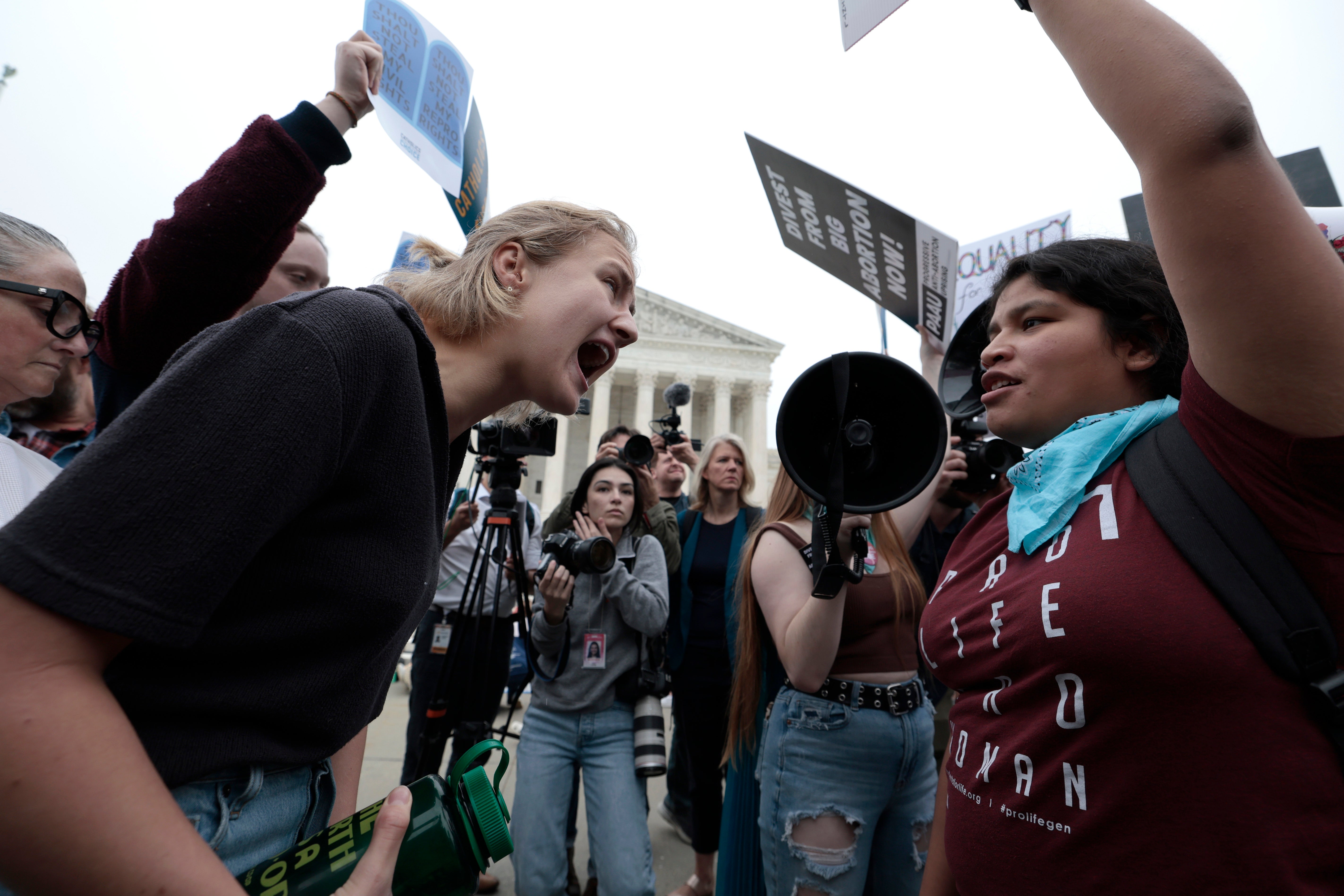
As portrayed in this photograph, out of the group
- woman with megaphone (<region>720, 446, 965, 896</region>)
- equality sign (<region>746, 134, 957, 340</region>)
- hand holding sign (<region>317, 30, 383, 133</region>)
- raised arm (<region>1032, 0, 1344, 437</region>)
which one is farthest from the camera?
equality sign (<region>746, 134, 957, 340</region>)

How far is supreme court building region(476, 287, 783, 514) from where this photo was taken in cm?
3203

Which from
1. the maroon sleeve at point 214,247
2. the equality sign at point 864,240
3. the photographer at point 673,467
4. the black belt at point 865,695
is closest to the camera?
the maroon sleeve at point 214,247

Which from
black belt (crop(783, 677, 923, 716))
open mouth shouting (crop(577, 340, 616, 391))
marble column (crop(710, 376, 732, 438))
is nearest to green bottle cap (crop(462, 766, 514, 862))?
open mouth shouting (crop(577, 340, 616, 391))

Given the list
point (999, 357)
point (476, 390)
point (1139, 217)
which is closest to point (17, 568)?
point (476, 390)

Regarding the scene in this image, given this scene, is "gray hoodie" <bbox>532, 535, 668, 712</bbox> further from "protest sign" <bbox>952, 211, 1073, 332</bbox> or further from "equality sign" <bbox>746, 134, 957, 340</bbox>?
"protest sign" <bbox>952, 211, 1073, 332</bbox>

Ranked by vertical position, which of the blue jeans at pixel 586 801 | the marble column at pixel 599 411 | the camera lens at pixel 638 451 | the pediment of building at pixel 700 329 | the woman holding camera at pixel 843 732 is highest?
the pediment of building at pixel 700 329

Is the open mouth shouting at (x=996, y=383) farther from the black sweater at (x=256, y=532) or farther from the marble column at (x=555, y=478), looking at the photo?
the marble column at (x=555, y=478)

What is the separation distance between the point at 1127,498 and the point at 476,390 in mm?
1072

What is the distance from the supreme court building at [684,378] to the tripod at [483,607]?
28182 millimetres

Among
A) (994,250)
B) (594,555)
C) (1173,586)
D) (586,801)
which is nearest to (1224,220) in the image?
(1173,586)

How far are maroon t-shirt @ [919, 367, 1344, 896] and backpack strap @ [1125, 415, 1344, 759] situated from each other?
0.05ft

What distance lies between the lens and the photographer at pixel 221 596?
50 centimetres

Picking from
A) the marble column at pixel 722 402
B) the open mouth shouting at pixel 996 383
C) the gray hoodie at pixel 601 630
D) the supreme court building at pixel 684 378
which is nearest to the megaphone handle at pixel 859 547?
the open mouth shouting at pixel 996 383

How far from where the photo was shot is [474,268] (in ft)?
3.93
